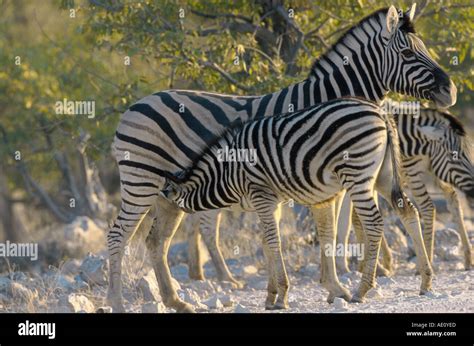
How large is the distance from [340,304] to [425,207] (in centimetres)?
337

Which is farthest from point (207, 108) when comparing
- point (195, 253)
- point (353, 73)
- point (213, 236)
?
point (195, 253)

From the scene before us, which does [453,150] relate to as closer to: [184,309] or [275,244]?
[275,244]

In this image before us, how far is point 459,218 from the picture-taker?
44.0 feet

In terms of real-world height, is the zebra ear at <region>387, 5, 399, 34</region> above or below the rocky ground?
above

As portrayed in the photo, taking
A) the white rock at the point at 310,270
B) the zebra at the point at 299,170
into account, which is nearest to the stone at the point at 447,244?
the white rock at the point at 310,270

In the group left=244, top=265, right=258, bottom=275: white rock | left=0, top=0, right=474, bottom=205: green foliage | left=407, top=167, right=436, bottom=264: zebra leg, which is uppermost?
left=0, top=0, right=474, bottom=205: green foliage

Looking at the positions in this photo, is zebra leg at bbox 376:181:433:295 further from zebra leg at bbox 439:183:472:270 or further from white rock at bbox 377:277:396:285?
zebra leg at bbox 439:183:472:270

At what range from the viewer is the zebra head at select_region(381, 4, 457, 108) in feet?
37.6

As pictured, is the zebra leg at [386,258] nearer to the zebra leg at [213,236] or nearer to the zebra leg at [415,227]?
the zebra leg at [213,236]

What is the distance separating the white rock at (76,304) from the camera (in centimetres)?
1047

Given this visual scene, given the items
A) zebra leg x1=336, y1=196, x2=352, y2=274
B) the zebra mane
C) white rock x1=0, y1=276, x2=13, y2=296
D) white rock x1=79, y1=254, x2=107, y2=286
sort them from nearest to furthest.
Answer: the zebra mane < white rock x1=0, y1=276, x2=13, y2=296 < zebra leg x1=336, y1=196, x2=352, y2=274 < white rock x1=79, y1=254, x2=107, y2=286

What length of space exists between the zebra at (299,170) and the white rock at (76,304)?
55.2 inches

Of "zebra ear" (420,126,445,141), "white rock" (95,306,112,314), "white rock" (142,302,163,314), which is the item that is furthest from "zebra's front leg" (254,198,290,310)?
"zebra ear" (420,126,445,141)

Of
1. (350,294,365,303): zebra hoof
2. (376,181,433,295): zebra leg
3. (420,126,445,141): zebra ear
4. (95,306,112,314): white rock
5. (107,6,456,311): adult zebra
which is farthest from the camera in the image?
(420,126,445,141): zebra ear
